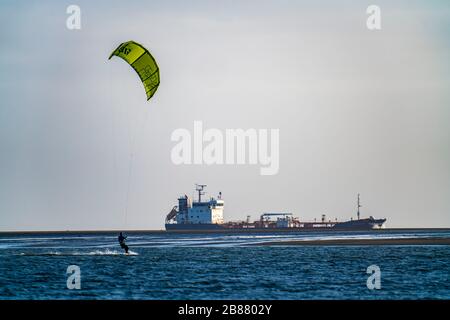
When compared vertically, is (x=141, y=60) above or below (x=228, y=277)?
above

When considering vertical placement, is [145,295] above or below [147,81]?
below

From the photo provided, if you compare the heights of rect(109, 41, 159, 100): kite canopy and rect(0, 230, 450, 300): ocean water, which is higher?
rect(109, 41, 159, 100): kite canopy

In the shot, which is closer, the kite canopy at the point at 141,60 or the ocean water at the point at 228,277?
the ocean water at the point at 228,277

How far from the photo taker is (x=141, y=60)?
53625 mm

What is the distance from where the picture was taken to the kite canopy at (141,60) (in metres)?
53.2

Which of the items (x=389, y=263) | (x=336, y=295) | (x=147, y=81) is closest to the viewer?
(x=336, y=295)

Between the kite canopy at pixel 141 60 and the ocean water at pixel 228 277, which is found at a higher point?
the kite canopy at pixel 141 60

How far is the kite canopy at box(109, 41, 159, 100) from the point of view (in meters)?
53.2

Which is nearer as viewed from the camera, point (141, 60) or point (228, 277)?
point (228, 277)

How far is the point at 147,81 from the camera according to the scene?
54531 mm

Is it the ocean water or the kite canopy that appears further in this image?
the kite canopy
